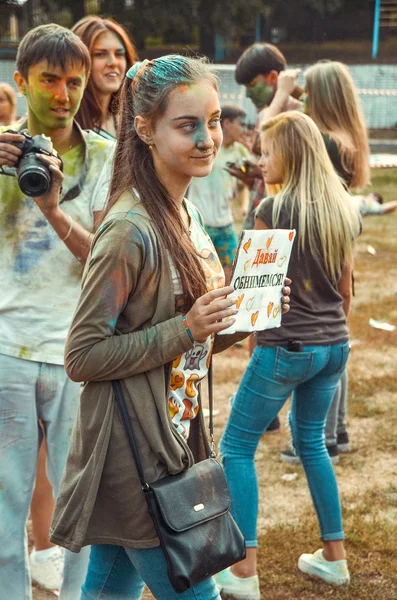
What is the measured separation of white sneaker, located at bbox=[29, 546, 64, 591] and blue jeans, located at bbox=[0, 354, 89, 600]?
0.82 meters

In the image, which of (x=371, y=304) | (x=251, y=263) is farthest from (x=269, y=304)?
(x=371, y=304)

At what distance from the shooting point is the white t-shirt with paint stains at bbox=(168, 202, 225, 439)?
6.97 ft

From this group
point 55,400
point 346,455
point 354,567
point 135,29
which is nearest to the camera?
point 55,400

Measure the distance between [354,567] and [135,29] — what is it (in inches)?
1461

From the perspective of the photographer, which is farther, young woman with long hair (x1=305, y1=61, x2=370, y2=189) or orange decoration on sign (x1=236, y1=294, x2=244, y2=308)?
young woman with long hair (x1=305, y1=61, x2=370, y2=189)

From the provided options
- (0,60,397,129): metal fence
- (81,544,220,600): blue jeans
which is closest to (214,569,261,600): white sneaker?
(81,544,220,600): blue jeans

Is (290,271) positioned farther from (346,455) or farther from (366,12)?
(366,12)

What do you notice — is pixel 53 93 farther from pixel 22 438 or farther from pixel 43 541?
pixel 43 541

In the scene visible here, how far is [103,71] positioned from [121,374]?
1939 mm

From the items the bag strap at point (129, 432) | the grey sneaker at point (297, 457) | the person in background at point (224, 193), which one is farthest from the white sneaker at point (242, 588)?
the person in background at point (224, 193)

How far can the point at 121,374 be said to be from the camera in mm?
2020

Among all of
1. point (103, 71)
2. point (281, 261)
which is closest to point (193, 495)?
point (281, 261)

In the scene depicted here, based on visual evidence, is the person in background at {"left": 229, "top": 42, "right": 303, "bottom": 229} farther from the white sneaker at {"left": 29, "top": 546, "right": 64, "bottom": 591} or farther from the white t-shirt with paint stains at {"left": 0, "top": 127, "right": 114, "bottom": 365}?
the white t-shirt with paint stains at {"left": 0, "top": 127, "right": 114, "bottom": 365}

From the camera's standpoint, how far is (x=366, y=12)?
43594mm
